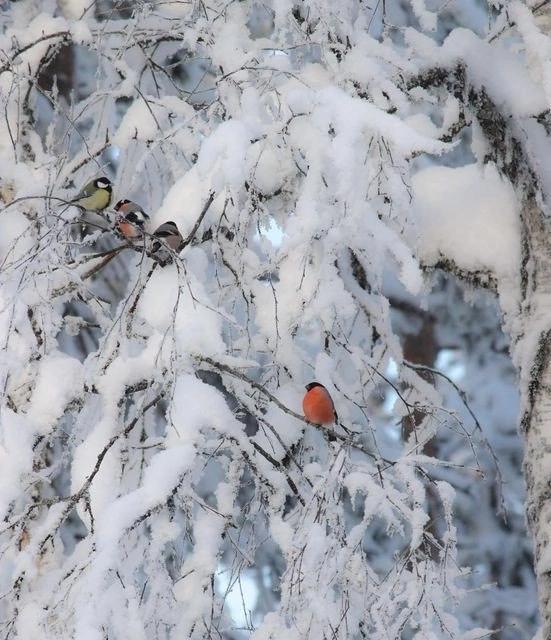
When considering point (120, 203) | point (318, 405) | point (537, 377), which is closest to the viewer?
point (318, 405)

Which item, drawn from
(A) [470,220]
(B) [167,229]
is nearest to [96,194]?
(B) [167,229]

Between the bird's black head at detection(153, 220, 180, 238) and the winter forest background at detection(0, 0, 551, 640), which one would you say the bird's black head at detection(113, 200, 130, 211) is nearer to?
the winter forest background at detection(0, 0, 551, 640)

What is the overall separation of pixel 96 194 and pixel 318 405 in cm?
173

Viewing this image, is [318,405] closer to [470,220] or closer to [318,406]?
[318,406]

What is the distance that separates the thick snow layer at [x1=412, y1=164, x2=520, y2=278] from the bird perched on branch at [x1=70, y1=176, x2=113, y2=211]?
135 centimetres

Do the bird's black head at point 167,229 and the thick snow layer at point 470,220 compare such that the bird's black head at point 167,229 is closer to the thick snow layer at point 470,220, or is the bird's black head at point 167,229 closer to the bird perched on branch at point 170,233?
the bird perched on branch at point 170,233

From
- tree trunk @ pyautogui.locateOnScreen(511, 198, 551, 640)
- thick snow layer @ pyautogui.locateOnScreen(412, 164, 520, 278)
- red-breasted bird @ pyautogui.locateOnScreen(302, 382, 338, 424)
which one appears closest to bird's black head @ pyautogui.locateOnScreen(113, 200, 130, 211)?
thick snow layer @ pyautogui.locateOnScreen(412, 164, 520, 278)

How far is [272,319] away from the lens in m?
3.06

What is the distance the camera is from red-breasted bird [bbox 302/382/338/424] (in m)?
2.94

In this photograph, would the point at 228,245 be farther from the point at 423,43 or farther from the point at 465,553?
the point at 465,553

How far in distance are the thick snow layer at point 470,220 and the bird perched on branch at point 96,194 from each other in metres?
1.35

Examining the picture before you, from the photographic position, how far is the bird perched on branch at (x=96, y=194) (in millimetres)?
4130

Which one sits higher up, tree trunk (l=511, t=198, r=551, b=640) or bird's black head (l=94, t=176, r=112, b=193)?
tree trunk (l=511, t=198, r=551, b=640)

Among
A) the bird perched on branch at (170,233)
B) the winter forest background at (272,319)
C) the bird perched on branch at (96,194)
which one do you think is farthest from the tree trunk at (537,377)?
the bird perched on branch at (96,194)
